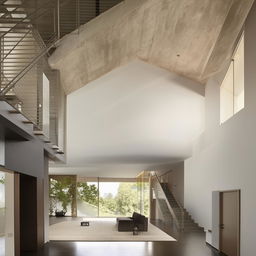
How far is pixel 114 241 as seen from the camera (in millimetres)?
12820

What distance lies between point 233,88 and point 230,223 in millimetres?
3816

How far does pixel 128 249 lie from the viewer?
11102 mm

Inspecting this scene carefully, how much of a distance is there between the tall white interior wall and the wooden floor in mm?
1948

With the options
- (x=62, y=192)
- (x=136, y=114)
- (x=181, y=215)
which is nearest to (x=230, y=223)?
(x=136, y=114)

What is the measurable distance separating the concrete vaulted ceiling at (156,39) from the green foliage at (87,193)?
1615cm

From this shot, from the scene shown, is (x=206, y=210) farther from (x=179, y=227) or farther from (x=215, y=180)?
(x=215, y=180)

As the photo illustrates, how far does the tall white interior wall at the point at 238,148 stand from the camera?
8.52m

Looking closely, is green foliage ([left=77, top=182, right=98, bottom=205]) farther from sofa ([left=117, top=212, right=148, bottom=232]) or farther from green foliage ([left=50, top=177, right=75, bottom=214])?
sofa ([left=117, top=212, right=148, bottom=232])

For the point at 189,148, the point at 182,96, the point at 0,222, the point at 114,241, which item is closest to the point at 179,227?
the point at 189,148

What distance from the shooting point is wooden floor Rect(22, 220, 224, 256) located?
10430 millimetres

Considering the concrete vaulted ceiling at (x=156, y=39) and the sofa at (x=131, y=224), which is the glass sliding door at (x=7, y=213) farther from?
the sofa at (x=131, y=224)

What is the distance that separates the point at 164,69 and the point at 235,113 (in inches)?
149

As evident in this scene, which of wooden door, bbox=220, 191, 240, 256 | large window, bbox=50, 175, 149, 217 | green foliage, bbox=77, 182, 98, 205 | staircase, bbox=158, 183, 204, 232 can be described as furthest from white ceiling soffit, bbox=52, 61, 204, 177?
green foliage, bbox=77, 182, 98, 205

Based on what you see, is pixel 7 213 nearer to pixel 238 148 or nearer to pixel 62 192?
pixel 238 148
